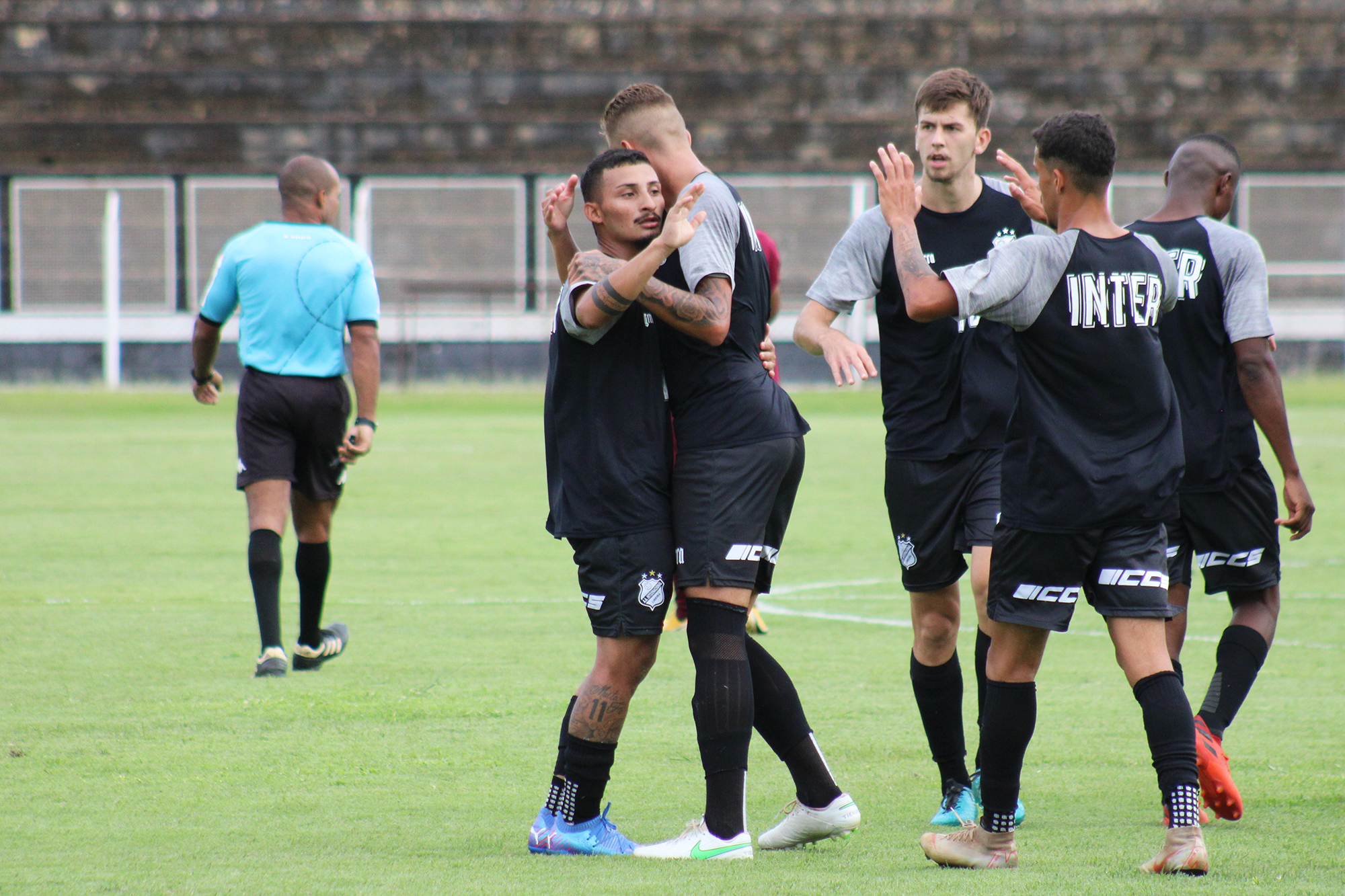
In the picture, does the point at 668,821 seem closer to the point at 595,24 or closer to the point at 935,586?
the point at 935,586

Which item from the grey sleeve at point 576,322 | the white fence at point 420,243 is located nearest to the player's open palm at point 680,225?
the grey sleeve at point 576,322

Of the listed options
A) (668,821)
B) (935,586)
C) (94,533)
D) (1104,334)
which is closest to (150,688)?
(668,821)

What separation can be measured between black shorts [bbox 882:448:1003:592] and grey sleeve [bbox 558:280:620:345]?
3.94 ft

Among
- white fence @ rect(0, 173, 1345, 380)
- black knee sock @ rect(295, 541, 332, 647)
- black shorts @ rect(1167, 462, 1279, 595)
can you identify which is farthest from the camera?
white fence @ rect(0, 173, 1345, 380)

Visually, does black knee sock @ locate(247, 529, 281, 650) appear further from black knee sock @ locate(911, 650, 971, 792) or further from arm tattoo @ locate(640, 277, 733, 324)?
arm tattoo @ locate(640, 277, 733, 324)

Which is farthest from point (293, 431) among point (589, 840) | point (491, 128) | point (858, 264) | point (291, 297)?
point (491, 128)

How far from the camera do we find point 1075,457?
405cm

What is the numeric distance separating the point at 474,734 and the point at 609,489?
171 cm

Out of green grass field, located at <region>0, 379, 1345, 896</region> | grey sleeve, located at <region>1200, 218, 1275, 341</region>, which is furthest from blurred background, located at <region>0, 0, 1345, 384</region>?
grey sleeve, located at <region>1200, 218, 1275, 341</region>

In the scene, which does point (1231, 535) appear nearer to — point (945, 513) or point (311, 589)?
point (945, 513)

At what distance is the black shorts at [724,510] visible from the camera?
423 cm

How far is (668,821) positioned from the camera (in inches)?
181

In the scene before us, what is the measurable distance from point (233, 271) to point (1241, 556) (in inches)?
166

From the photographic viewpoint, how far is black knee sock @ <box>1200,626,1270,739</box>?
5.02 metres
